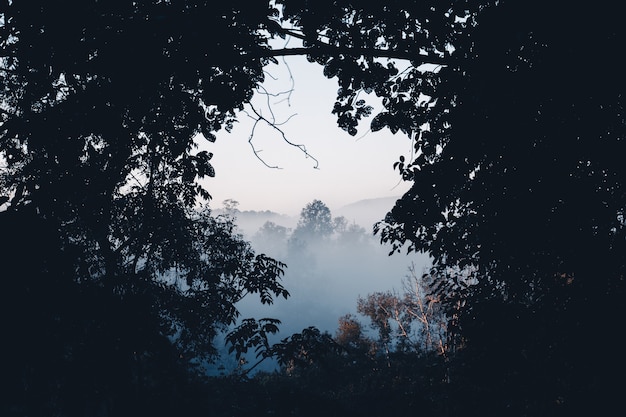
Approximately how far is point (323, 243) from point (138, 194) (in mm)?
117918

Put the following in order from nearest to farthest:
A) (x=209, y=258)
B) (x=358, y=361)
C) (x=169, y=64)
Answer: (x=169, y=64) < (x=209, y=258) < (x=358, y=361)

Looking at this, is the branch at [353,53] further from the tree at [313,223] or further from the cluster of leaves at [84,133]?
the tree at [313,223]

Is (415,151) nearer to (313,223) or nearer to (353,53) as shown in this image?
(353,53)

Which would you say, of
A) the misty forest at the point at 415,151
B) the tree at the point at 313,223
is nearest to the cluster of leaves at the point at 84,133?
the misty forest at the point at 415,151

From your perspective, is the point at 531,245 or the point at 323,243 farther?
the point at 323,243

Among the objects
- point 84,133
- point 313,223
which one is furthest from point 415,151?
point 313,223

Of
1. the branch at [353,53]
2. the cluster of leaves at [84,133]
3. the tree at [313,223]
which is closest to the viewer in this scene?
the cluster of leaves at [84,133]

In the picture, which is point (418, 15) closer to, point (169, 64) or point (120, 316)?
point (169, 64)

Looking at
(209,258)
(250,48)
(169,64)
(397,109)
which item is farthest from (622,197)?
(209,258)

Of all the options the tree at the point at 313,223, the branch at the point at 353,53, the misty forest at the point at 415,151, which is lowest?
the misty forest at the point at 415,151

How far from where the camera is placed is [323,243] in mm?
124062

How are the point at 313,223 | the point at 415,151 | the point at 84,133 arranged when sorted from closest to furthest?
the point at 84,133, the point at 415,151, the point at 313,223

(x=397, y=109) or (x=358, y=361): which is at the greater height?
(x=397, y=109)

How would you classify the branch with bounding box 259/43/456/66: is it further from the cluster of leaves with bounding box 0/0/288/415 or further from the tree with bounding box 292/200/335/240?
the tree with bounding box 292/200/335/240
